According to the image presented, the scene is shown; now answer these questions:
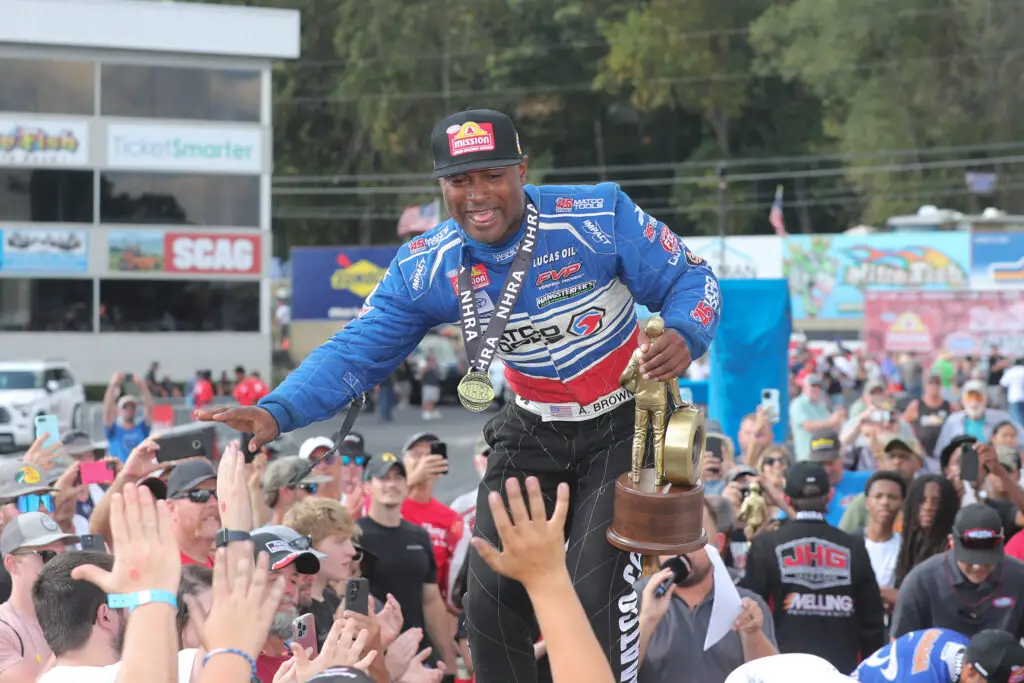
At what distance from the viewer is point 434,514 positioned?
1003 centimetres

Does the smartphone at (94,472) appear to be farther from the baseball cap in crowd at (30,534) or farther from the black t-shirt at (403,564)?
the baseball cap in crowd at (30,534)

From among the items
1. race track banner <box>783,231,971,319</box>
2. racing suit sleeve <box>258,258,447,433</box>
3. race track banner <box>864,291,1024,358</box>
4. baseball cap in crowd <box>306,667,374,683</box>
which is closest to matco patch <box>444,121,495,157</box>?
racing suit sleeve <box>258,258,447,433</box>

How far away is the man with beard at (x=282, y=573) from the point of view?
643 cm

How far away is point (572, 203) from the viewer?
5.25m

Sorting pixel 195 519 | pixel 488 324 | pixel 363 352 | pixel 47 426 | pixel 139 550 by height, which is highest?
pixel 488 324

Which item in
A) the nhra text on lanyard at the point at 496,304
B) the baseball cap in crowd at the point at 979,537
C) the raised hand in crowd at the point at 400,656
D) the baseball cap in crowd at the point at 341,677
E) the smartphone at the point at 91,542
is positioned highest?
the nhra text on lanyard at the point at 496,304

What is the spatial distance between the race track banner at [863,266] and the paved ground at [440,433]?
1225 centimetres

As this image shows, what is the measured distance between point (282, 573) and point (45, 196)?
113 ft

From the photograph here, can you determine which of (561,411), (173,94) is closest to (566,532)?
(561,411)

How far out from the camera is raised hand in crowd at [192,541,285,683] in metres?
3.49

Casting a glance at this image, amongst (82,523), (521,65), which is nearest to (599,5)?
(521,65)

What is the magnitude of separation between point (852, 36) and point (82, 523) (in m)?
59.7

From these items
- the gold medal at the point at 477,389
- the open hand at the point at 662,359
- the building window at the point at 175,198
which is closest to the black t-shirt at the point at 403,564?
the gold medal at the point at 477,389

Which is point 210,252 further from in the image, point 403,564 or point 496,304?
point 496,304
